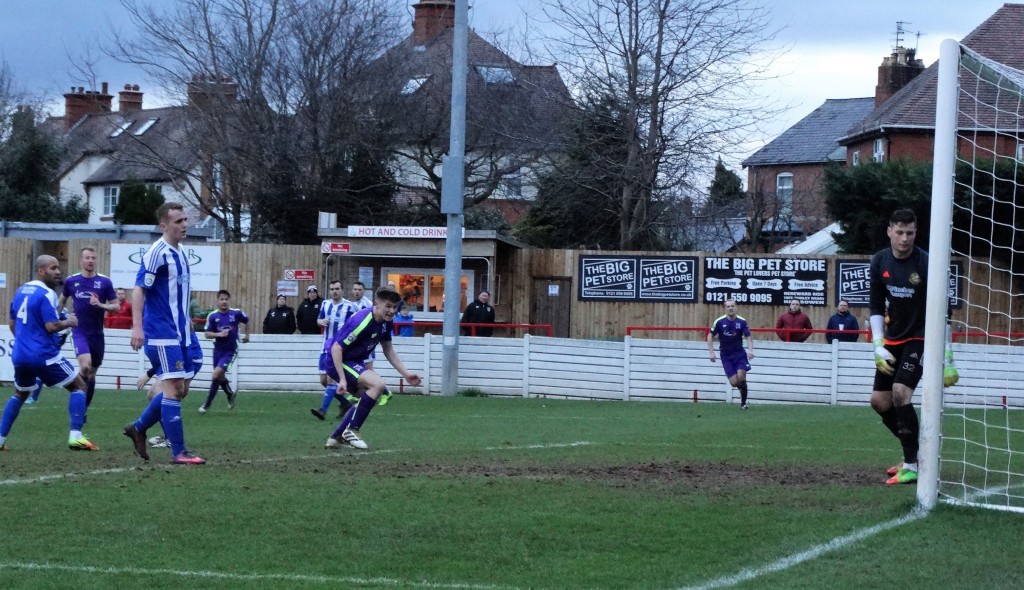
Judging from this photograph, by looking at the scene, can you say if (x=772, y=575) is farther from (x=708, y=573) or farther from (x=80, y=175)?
(x=80, y=175)

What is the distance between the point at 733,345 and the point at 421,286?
1290 centimetres

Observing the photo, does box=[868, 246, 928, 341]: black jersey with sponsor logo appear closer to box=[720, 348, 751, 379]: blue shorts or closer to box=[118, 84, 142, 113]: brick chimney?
box=[720, 348, 751, 379]: blue shorts

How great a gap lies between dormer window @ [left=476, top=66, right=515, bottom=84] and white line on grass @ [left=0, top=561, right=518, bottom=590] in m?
37.0

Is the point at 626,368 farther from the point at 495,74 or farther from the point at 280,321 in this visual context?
the point at 495,74

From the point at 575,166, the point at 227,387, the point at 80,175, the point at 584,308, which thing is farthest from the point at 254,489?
the point at 80,175

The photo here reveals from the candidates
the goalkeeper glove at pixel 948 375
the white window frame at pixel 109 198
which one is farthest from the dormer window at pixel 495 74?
the goalkeeper glove at pixel 948 375

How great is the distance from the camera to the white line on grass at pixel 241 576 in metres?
5.72

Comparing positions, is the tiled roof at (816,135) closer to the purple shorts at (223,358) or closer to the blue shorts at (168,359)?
the purple shorts at (223,358)

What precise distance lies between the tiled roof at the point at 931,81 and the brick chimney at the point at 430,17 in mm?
18073

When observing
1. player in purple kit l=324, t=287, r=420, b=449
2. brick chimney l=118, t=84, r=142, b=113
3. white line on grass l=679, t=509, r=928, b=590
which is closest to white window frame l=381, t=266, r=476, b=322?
player in purple kit l=324, t=287, r=420, b=449

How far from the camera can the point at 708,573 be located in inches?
235

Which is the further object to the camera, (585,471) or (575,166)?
(575,166)

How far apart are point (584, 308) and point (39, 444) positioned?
20.5 m

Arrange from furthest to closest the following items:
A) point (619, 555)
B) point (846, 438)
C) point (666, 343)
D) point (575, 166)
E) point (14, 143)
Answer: point (14, 143), point (575, 166), point (666, 343), point (846, 438), point (619, 555)
